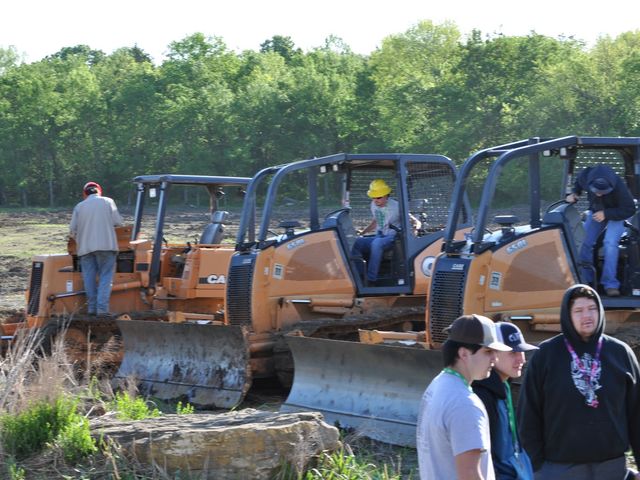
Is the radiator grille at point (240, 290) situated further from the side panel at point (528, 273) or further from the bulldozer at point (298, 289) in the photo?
the side panel at point (528, 273)

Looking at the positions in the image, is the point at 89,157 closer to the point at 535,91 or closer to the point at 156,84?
the point at 156,84

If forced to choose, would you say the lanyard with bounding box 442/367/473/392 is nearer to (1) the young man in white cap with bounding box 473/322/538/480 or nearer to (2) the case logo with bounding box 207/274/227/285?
(1) the young man in white cap with bounding box 473/322/538/480

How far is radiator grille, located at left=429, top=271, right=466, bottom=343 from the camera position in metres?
11.1

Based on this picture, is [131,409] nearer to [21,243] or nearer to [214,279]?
[214,279]

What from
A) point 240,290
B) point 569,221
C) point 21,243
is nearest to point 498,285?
point 569,221

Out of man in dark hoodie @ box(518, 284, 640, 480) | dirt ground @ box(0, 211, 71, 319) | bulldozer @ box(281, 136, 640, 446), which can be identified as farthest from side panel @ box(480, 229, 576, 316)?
dirt ground @ box(0, 211, 71, 319)

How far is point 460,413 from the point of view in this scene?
193 inches

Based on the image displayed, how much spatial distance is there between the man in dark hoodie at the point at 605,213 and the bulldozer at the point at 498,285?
92 mm

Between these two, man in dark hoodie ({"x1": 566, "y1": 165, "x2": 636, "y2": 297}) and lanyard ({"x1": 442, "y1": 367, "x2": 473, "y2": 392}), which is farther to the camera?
man in dark hoodie ({"x1": 566, "y1": 165, "x2": 636, "y2": 297})

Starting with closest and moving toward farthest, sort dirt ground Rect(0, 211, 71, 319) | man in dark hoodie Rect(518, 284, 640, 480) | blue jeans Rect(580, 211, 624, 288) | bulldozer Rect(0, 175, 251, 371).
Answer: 1. man in dark hoodie Rect(518, 284, 640, 480)
2. blue jeans Rect(580, 211, 624, 288)
3. bulldozer Rect(0, 175, 251, 371)
4. dirt ground Rect(0, 211, 71, 319)

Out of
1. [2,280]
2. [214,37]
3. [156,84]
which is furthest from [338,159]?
[214,37]

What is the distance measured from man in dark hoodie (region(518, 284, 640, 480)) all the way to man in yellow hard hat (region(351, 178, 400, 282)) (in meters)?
8.07

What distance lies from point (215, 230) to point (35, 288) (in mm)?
2654

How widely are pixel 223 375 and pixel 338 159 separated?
3108mm
